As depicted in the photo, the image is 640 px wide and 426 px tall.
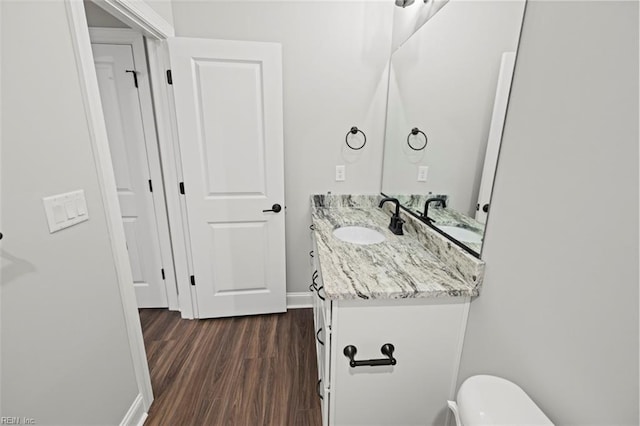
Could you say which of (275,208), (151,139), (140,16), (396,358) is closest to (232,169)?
(275,208)

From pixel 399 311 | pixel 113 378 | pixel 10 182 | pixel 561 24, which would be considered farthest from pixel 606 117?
pixel 113 378

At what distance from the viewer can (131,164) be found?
201 centimetres

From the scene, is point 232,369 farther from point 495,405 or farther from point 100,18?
point 100,18

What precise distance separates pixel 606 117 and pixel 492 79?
493 millimetres

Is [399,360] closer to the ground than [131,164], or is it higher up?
closer to the ground

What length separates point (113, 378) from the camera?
1186 mm

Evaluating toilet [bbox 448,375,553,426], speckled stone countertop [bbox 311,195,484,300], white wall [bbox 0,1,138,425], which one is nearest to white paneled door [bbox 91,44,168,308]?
white wall [bbox 0,1,138,425]

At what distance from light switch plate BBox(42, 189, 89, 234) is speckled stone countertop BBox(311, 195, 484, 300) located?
96 centimetres

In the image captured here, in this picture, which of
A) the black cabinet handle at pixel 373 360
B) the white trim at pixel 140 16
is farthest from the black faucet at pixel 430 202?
the white trim at pixel 140 16

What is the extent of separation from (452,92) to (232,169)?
147 centimetres

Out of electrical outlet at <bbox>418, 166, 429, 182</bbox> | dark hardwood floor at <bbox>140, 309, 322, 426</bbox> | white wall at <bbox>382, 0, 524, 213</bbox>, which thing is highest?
white wall at <bbox>382, 0, 524, 213</bbox>

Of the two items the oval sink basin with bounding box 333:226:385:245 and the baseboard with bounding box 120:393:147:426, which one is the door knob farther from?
the baseboard with bounding box 120:393:147:426

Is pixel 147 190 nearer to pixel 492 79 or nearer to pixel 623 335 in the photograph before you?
pixel 492 79

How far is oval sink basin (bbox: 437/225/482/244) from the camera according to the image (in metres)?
1.11
